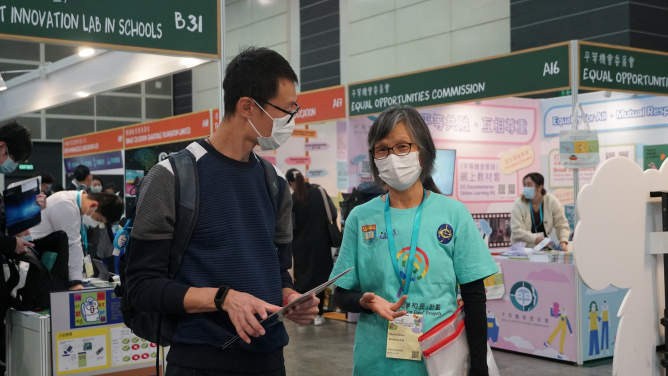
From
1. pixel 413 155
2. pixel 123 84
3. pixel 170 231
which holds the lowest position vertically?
pixel 170 231

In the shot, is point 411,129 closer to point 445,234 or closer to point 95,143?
point 445,234

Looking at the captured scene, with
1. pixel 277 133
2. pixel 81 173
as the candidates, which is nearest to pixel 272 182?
pixel 277 133

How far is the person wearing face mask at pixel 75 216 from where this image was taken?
12.3 ft

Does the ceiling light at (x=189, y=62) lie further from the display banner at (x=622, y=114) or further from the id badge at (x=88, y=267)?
the display banner at (x=622, y=114)

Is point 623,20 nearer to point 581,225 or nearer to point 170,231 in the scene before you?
point 581,225

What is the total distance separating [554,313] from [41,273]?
11.5 feet

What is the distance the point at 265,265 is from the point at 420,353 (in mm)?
543

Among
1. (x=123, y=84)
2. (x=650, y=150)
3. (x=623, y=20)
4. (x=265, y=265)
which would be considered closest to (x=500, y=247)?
(x=650, y=150)

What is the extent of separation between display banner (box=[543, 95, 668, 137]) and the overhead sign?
2.23 metres

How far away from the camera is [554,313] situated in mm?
5000

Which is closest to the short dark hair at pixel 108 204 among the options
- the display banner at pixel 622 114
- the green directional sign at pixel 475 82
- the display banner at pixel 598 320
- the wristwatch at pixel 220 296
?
the green directional sign at pixel 475 82

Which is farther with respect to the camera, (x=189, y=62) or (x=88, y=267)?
(x=88, y=267)

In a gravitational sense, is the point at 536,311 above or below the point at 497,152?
below

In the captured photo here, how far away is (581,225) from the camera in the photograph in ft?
6.46
